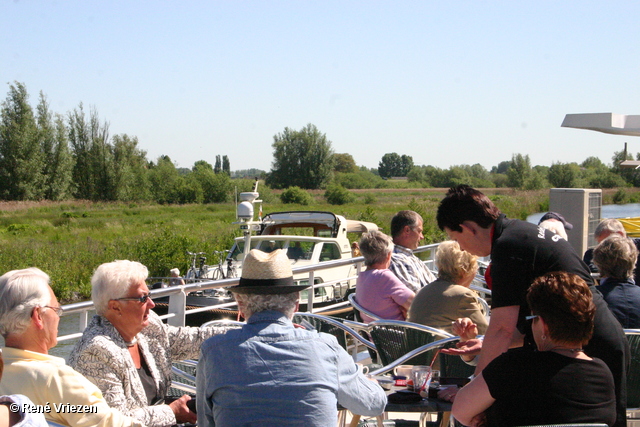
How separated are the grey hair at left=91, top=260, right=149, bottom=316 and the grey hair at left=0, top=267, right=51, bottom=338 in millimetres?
444

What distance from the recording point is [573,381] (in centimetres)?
217

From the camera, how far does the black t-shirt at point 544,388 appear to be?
2.16m

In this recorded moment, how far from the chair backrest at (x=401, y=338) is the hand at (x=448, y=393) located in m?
0.72

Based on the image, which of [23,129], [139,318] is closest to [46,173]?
[23,129]

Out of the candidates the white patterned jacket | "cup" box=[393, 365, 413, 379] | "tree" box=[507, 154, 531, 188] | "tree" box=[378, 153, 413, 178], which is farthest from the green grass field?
"tree" box=[378, 153, 413, 178]

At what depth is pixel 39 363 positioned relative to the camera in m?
2.29

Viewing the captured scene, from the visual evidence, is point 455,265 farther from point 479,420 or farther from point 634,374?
point 479,420

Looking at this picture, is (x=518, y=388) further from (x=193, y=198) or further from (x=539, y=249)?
(x=193, y=198)

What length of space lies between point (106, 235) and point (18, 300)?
29.1m

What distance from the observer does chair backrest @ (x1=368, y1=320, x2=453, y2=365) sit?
360 centimetres

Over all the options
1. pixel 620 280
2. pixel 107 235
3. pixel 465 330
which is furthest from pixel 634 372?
pixel 107 235

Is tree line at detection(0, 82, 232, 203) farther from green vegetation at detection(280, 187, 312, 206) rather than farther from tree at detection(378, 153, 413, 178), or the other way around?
tree at detection(378, 153, 413, 178)

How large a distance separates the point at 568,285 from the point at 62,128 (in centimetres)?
5101

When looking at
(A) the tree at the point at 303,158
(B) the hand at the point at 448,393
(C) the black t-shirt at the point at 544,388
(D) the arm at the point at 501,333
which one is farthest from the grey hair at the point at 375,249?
(A) the tree at the point at 303,158
